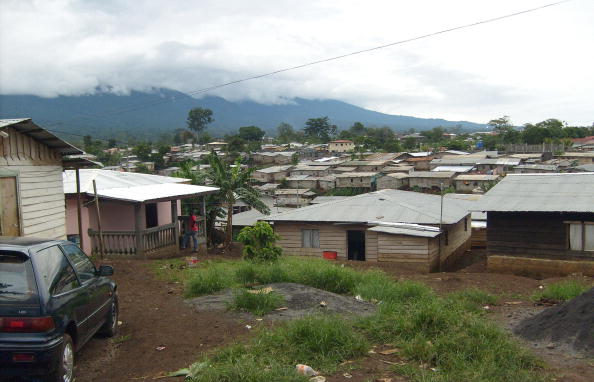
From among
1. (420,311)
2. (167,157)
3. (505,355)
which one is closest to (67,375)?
(420,311)

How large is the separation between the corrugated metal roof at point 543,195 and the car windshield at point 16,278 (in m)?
14.1

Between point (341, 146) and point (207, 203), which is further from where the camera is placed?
point (341, 146)

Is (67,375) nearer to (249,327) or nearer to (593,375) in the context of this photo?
(249,327)

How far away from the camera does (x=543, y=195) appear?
1700 centimetres

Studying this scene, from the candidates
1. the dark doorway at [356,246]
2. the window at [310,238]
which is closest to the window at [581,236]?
the dark doorway at [356,246]

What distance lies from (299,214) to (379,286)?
10.9 m

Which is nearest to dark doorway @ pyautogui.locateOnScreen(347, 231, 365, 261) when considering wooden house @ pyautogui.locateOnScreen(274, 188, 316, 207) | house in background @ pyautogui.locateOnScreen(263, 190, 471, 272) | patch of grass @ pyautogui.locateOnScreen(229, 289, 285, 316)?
house in background @ pyautogui.locateOnScreen(263, 190, 471, 272)

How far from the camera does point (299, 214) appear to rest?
20344mm

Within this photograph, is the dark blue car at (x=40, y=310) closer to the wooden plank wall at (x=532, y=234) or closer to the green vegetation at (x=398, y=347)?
the green vegetation at (x=398, y=347)

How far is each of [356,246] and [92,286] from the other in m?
15.6

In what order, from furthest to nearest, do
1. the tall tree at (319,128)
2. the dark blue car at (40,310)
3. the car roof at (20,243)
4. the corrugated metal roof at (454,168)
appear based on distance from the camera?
the tall tree at (319,128)
the corrugated metal roof at (454,168)
the car roof at (20,243)
the dark blue car at (40,310)

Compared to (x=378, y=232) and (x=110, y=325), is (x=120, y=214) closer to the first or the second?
(x=378, y=232)

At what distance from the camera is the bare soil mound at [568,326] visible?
6582 mm

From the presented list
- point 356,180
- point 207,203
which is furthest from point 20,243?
point 356,180
